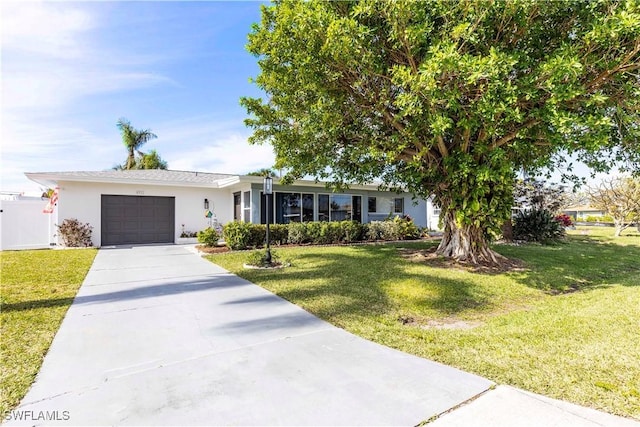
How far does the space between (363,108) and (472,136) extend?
2891 mm

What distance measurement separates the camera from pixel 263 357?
3.30 m

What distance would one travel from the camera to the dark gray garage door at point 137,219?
1409cm

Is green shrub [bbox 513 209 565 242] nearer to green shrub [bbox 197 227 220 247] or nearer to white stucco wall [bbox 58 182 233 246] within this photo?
green shrub [bbox 197 227 220 247]

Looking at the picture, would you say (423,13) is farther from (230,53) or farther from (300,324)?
(230,53)

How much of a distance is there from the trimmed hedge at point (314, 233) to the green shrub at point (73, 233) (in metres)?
5.88

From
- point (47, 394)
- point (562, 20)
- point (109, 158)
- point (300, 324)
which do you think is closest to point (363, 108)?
point (562, 20)

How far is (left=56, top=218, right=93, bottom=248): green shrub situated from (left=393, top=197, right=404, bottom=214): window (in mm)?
15006

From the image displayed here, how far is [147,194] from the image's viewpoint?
1473 centimetres

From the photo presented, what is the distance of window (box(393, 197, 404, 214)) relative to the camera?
1922 cm

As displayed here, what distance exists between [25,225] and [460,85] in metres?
16.7

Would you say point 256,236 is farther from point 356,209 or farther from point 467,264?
point 467,264

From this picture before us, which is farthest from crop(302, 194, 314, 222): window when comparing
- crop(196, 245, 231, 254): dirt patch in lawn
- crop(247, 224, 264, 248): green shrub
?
crop(196, 245, 231, 254): dirt patch in lawn

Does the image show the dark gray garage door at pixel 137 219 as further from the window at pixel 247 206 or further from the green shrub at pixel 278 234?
the green shrub at pixel 278 234

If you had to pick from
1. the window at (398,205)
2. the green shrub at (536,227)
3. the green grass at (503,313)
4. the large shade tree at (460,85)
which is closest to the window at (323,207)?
the window at (398,205)
